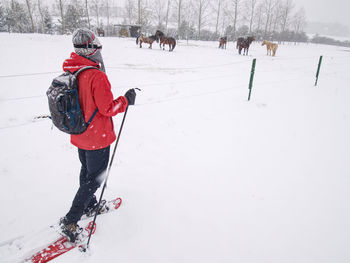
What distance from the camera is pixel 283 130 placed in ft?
15.5

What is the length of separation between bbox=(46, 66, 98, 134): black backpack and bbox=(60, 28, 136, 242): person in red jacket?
6cm

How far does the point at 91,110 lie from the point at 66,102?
7.8 inches

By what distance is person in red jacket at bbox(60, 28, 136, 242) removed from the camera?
162 centimetres

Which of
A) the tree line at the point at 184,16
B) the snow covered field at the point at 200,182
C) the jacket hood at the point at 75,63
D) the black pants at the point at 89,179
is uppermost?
the tree line at the point at 184,16

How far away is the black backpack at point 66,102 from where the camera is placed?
61.0 inches

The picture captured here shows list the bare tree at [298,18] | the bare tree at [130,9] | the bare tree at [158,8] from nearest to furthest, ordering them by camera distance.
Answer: the bare tree at [130,9] → the bare tree at [158,8] → the bare tree at [298,18]

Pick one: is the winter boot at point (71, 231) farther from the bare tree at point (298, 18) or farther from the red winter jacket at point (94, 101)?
the bare tree at point (298, 18)

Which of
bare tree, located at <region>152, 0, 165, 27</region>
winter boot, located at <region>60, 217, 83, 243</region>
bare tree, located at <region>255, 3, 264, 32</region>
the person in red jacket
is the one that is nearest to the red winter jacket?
the person in red jacket

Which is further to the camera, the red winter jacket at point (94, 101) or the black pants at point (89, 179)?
the black pants at point (89, 179)

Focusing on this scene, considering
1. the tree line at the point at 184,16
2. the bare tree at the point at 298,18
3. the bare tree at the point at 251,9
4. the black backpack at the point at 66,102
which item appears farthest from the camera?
the bare tree at the point at 298,18

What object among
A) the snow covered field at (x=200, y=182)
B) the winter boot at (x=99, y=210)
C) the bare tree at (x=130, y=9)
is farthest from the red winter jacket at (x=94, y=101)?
the bare tree at (x=130, y=9)

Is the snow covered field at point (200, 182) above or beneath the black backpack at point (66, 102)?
beneath

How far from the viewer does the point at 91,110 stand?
1.70 meters

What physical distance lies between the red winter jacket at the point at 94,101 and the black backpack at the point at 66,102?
0.17 ft
